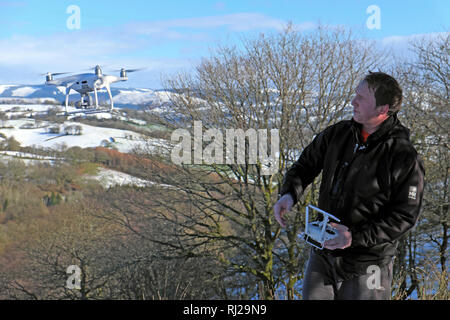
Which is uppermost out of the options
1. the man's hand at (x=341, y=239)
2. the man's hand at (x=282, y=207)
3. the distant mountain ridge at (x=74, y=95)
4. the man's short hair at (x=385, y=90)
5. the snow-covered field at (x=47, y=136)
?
the distant mountain ridge at (x=74, y=95)

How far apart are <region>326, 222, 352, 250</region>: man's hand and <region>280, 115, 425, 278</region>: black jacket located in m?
0.03

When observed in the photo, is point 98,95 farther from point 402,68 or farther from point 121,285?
point 402,68

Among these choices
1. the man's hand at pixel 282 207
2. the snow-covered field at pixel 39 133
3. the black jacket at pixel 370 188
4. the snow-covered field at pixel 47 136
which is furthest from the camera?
the snow-covered field at pixel 47 136

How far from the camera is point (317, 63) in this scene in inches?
627

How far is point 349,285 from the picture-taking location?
2008 mm

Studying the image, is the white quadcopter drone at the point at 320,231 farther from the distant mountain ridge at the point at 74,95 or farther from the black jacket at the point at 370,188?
the distant mountain ridge at the point at 74,95

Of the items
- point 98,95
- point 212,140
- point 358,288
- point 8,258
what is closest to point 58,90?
point 98,95

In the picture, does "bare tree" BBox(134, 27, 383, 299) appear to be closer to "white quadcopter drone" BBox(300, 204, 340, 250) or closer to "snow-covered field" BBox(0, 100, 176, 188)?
"white quadcopter drone" BBox(300, 204, 340, 250)

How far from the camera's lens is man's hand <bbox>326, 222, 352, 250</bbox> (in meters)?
1.86

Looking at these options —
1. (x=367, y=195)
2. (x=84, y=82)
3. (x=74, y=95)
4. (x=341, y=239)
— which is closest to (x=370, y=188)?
(x=367, y=195)

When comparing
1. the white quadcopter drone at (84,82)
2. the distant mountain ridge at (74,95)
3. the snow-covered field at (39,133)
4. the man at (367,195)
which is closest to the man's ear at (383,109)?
the man at (367,195)

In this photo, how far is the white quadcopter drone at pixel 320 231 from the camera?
1.90 m

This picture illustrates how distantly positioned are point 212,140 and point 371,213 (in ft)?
46.3

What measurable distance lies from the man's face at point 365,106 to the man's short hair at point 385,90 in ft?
0.07
